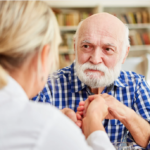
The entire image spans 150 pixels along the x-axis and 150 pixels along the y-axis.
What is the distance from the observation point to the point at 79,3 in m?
4.04

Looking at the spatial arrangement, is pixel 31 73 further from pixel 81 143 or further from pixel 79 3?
pixel 79 3

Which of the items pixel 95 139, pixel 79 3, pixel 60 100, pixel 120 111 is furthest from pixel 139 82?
pixel 79 3

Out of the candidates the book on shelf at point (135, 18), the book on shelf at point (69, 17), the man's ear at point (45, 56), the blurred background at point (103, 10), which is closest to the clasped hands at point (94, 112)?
the man's ear at point (45, 56)

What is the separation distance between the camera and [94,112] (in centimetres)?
81

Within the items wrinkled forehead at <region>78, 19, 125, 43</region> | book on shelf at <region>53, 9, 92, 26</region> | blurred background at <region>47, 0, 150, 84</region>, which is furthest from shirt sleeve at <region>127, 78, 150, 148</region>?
book on shelf at <region>53, 9, 92, 26</region>

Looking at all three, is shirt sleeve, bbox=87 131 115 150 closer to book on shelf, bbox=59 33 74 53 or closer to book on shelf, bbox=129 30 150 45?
book on shelf, bbox=59 33 74 53

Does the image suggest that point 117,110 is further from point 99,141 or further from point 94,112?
point 99,141

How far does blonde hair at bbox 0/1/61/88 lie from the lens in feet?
1.90

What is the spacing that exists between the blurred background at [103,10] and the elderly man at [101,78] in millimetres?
2695

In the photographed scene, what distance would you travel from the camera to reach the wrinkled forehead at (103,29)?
123 centimetres

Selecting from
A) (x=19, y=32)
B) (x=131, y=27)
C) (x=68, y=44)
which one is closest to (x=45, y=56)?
(x=19, y=32)

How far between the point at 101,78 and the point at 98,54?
0.15 meters

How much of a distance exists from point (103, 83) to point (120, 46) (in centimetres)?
26

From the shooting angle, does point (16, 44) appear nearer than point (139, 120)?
Yes
